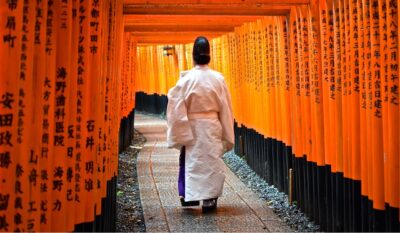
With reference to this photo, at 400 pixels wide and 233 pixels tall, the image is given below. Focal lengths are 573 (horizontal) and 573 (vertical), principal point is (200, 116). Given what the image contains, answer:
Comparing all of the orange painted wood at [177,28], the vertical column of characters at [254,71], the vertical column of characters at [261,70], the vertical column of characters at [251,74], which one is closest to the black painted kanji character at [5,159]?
the vertical column of characters at [261,70]

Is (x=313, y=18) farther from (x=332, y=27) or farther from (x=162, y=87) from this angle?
(x=162, y=87)

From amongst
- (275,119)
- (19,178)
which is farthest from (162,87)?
(19,178)

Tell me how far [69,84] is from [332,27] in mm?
2919

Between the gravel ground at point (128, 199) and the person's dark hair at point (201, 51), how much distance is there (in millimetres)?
2039

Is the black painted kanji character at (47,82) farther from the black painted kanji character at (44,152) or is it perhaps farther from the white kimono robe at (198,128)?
the white kimono robe at (198,128)

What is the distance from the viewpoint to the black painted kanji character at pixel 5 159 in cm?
325

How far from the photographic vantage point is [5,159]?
129 inches

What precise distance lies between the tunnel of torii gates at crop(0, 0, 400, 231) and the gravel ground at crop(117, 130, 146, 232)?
66 centimetres

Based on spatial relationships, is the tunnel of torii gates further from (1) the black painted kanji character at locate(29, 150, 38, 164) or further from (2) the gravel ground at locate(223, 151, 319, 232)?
(2) the gravel ground at locate(223, 151, 319, 232)

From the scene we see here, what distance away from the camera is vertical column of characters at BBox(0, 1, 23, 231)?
3.24 metres

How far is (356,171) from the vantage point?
5039 millimetres

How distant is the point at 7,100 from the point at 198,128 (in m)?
3.84

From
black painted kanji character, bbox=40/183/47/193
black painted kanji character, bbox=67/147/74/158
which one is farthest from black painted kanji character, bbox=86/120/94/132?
black painted kanji character, bbox=40/183/47/193

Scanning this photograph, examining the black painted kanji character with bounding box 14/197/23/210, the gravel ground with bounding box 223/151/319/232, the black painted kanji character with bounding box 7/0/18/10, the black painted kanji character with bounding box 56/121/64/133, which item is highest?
the black painted kanji character with bounding box 7/0/18/10
